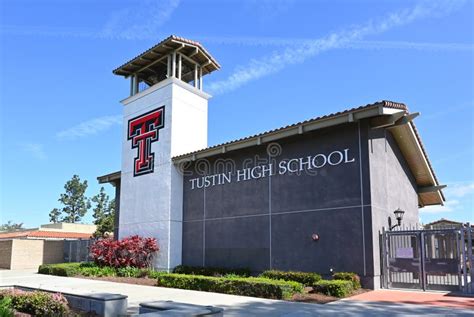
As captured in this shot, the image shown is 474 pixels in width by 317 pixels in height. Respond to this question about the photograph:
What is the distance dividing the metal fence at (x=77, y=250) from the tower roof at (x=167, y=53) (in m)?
12.2

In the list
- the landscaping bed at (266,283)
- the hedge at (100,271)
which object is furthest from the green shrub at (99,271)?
the landscaping bed at (266,283)

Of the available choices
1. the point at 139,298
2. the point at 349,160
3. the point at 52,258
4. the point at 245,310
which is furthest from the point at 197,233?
the point at 52,258

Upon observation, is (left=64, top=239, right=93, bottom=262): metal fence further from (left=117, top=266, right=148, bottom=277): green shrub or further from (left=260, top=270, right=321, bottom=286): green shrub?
(left=260, top=270, right=321, bottom=286): green shrub

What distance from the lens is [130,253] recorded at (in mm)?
20812

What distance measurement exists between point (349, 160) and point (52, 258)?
25119 mm

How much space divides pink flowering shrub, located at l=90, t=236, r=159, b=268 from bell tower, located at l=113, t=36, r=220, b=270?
46 cm

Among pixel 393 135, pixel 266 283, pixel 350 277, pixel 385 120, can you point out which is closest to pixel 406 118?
pixel 385 120

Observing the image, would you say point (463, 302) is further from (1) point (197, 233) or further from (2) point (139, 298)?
(1) point (197, 233)

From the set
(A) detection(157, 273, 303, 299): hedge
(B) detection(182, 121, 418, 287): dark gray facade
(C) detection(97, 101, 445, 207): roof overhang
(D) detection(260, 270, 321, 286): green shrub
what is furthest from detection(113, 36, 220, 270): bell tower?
(D) detection(260, 270, 321, 286): green shrub

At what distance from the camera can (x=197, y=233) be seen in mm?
19938

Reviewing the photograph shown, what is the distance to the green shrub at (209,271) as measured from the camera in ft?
55.8

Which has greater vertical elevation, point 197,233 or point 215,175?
point 215,175

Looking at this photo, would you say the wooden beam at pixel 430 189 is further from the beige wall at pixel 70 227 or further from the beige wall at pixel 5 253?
the beige wall at pixel 70 227

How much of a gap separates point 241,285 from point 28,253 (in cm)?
2276
